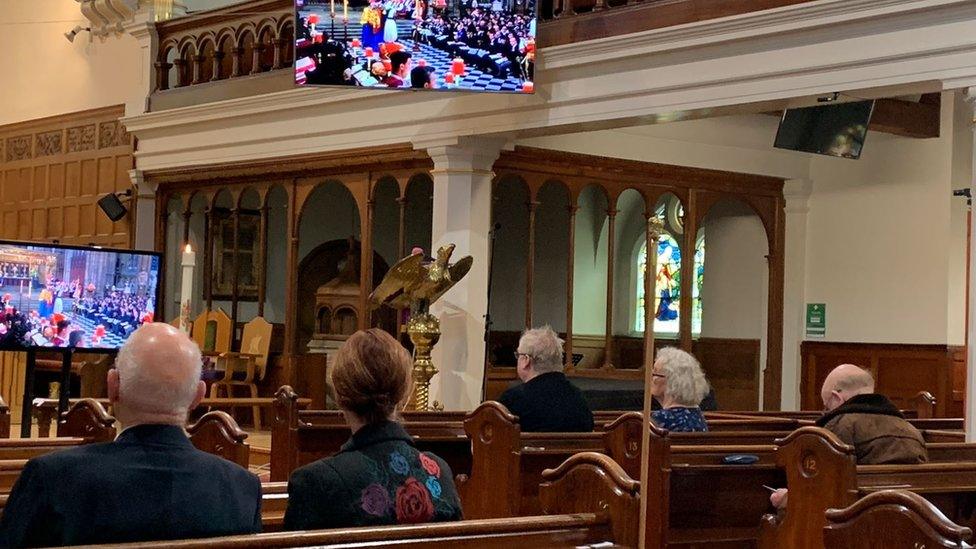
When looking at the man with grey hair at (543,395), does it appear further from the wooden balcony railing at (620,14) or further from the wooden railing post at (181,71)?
the wooden railing post at (181,71)

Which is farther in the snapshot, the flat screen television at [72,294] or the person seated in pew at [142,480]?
the flat screen television at [72,294]

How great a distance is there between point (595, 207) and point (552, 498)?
11133mm

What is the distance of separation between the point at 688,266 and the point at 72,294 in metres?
5.89

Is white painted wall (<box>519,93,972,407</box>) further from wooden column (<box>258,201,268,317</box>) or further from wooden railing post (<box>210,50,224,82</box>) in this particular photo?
wooden railing post (<box>210,50,224,82</box>)

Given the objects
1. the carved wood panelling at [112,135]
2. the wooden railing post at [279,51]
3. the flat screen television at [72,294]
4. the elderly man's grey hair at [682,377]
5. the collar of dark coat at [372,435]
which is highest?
the wooden railing post at [279,51]

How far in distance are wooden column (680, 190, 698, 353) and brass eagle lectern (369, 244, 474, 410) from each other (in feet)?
9.08

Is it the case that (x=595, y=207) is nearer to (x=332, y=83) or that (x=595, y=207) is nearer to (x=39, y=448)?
(x=332, y=83)

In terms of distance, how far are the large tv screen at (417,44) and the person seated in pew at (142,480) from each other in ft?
21.2

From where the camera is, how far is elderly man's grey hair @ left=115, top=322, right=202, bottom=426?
109 inches

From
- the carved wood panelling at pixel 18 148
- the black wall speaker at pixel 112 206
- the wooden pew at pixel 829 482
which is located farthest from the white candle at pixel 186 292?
the carved wood panelling at pixel 18 148

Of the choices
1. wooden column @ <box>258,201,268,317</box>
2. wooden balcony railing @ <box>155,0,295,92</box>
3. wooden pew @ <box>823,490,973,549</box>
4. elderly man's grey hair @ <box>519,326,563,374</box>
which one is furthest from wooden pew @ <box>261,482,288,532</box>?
wooden column @ <box>258,201,268,317</box>

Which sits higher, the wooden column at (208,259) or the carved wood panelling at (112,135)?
the carved wood panelling at (112,135)

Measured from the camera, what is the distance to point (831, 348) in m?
12.2

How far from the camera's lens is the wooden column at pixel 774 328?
12406mm
